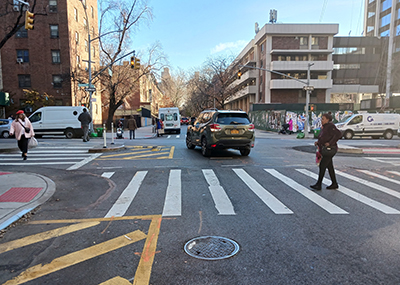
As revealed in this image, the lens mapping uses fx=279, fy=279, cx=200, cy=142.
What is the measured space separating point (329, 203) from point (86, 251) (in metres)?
4.72

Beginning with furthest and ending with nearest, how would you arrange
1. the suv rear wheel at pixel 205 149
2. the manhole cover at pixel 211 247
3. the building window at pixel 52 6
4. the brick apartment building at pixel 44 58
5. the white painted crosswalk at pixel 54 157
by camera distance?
the brick apartment building at pixel 44 58
the building window at pixel 52 6
the suv rear wheel at pixel 205 149
the white painted crosswalk at pixel 54 157
the manhole cover at pixel 211 247

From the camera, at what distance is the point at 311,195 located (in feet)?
21.1

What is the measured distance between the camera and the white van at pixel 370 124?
2211 cm

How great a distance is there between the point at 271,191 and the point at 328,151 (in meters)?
1.67

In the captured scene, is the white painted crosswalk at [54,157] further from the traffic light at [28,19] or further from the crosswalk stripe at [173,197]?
the traffic light at [28,19]

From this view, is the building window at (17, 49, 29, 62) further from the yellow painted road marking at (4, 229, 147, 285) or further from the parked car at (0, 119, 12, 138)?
the yellow painted road marking at (4, 229, 147, 285)

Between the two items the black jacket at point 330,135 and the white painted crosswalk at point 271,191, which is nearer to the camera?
the white painted crosswalk at point 271,191

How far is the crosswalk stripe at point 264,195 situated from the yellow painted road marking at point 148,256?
7.57 feet

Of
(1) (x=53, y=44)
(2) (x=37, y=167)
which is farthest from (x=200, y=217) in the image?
(1) (x=53, y=44)

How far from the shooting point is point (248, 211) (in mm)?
5305

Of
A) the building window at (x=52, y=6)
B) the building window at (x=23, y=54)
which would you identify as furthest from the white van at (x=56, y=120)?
the building window at (x=52, y=6)

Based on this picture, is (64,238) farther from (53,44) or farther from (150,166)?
(53,44)

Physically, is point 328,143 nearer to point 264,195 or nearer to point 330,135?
point 330,135

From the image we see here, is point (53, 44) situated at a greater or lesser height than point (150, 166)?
greater
